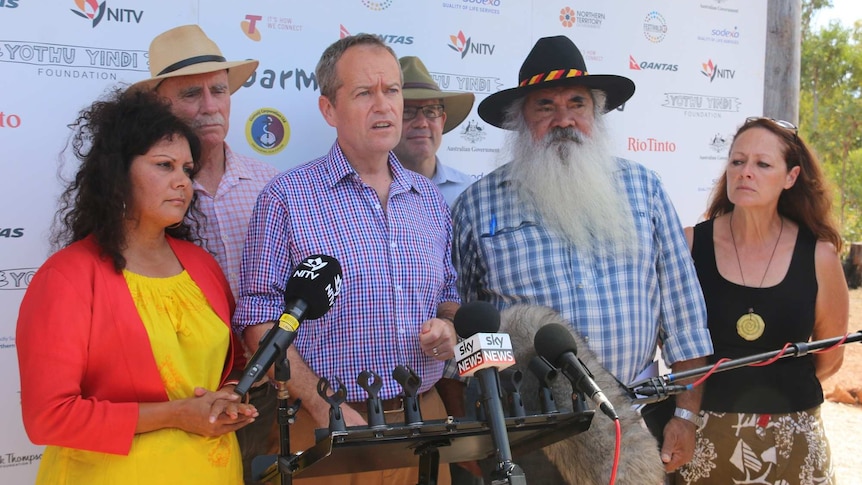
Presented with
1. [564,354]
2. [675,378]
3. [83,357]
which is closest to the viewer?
[564,354]

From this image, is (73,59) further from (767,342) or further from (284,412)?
(767,342)

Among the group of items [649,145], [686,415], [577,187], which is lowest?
[686,415]

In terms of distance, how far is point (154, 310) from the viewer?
8.53 feet

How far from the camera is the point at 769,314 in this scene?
3.75 m

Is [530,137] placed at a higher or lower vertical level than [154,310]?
higher

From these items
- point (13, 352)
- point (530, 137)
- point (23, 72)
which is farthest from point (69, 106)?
point (530, 137)

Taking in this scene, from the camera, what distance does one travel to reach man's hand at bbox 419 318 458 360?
9.41 feet

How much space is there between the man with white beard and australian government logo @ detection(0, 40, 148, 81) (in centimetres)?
182

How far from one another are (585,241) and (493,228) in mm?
411

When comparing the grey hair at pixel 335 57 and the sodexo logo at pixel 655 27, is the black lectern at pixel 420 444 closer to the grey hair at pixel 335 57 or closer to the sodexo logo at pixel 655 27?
the grey hair at pixel 335 57

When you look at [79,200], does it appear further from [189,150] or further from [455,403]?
[455,403]

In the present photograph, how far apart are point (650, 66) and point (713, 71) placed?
1.91 ft

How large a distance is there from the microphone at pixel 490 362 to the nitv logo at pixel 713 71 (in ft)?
13.9

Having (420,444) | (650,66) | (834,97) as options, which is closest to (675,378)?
(420,444)
